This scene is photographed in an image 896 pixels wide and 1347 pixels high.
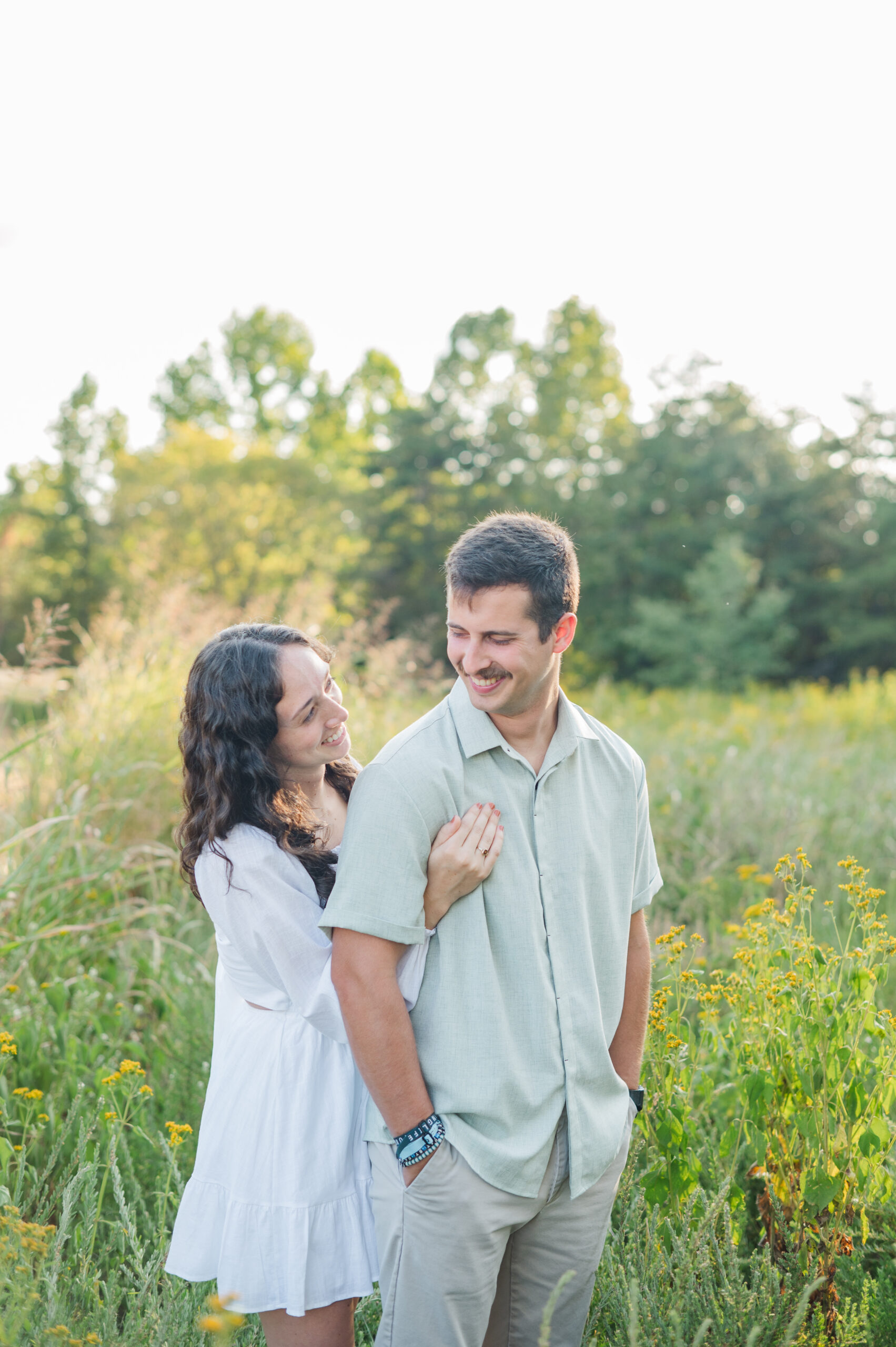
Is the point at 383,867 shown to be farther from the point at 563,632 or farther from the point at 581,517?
the point at 581,517

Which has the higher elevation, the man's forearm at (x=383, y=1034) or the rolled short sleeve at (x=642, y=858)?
the rolled short sleeve at (x=642, y=858)

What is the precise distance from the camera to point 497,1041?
6.33 ft

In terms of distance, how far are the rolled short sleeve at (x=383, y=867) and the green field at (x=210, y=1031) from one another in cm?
74

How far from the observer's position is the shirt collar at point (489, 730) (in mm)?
2055

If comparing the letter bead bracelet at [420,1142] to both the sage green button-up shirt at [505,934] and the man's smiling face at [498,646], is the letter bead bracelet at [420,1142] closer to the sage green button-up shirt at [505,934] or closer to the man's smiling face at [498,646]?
the sage green button-up shirt at [505,934]

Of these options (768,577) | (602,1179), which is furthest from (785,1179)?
(768,577)

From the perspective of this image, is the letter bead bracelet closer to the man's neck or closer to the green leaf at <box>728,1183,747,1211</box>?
the man's neck

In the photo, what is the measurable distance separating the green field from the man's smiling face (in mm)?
952

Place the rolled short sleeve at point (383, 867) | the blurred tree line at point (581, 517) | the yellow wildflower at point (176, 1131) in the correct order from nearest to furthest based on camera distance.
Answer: the rolled short sleeve at point (383, 867)
the yellow wildflower at point (176, 1131)
the blurred tree line at point (581, 517)

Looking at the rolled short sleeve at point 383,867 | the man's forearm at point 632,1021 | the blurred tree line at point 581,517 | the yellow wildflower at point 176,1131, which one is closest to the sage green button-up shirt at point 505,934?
the rolled short sleeve at point 383,867

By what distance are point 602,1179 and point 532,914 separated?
0.63m

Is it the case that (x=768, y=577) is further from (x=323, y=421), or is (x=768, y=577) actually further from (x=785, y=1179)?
(x=785, y=1179)

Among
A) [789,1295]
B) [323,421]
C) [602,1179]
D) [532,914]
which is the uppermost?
[323,421]

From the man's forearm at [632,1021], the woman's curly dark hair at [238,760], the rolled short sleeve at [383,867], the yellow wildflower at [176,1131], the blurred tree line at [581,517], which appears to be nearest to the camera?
the rolled short sleeve at [383,867]
